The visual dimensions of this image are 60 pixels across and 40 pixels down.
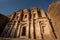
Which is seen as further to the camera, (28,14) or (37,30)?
(28,14)

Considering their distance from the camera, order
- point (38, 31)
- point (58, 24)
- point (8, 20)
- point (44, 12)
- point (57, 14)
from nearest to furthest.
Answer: point (58, 24) → point (57, 14) → point (38, 31) → point (44, 12) → point (8, 20)

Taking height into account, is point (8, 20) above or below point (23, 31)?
above

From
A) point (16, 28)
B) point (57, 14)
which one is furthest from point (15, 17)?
point (57, 14)

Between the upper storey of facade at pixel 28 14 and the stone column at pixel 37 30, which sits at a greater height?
the upper storey of facade at pixel 28 14

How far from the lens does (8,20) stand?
27172 mm

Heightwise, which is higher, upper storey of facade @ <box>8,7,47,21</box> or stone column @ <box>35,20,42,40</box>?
upper storey of facade @ <box>8,7,47,21</box>

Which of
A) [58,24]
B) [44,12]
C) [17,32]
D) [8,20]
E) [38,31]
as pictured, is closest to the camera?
[58,24]

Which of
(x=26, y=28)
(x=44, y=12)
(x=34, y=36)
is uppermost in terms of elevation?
(x=44, y=12)

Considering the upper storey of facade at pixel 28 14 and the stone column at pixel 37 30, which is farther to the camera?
the upper storey of facade at pixel 28 14

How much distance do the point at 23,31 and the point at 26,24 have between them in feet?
5.98

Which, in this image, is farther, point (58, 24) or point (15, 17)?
point (15, 17)

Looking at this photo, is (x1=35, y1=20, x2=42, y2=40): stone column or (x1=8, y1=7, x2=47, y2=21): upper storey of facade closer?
(x1=35, y1=20, x2=42, y2=40): stone column

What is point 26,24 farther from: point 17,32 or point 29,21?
point 17,32

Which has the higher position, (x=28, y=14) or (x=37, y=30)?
(x=28, y=14)
